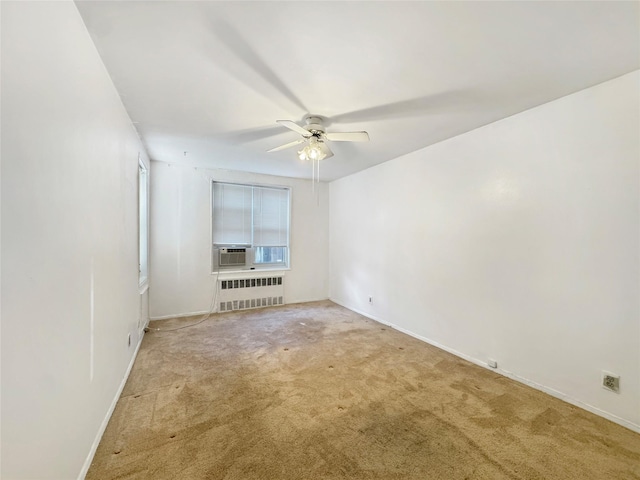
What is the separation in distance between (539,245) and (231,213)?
4395 millimetres

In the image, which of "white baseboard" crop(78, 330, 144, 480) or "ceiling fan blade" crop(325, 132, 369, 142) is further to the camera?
"ceiling fan blade" crop(325, 132, 369, 142)

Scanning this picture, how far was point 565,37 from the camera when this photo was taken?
159 centimetres

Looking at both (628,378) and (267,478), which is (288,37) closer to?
(267,478)

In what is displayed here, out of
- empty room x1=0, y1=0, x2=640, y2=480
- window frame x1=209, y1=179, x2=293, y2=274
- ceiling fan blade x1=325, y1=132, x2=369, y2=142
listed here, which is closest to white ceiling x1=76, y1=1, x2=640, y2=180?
empty room x1=0, y1=0, x2=640, y2=480

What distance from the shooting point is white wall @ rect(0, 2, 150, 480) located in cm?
92

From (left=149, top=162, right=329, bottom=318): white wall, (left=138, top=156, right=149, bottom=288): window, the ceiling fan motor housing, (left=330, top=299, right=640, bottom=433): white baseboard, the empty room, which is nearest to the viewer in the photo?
the empty room

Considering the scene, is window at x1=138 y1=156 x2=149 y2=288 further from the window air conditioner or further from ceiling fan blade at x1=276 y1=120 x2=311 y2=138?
ceiling fan blade at x1=276 y1=120 x2=311 y2=138

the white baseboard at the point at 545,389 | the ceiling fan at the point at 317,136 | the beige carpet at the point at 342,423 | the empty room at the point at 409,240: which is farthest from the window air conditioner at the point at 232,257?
the white baseboard at the point at 545,389

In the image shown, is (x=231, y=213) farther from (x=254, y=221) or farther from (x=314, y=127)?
(x=314, y=127)

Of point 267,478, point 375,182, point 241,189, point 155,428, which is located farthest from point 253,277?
point 267,478

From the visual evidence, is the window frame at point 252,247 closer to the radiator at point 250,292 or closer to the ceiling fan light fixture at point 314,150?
the radiator at point 250,292

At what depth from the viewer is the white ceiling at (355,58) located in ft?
4.71

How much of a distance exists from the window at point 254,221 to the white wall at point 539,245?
2.44 meters

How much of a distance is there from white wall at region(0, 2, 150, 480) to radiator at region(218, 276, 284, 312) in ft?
8.82
